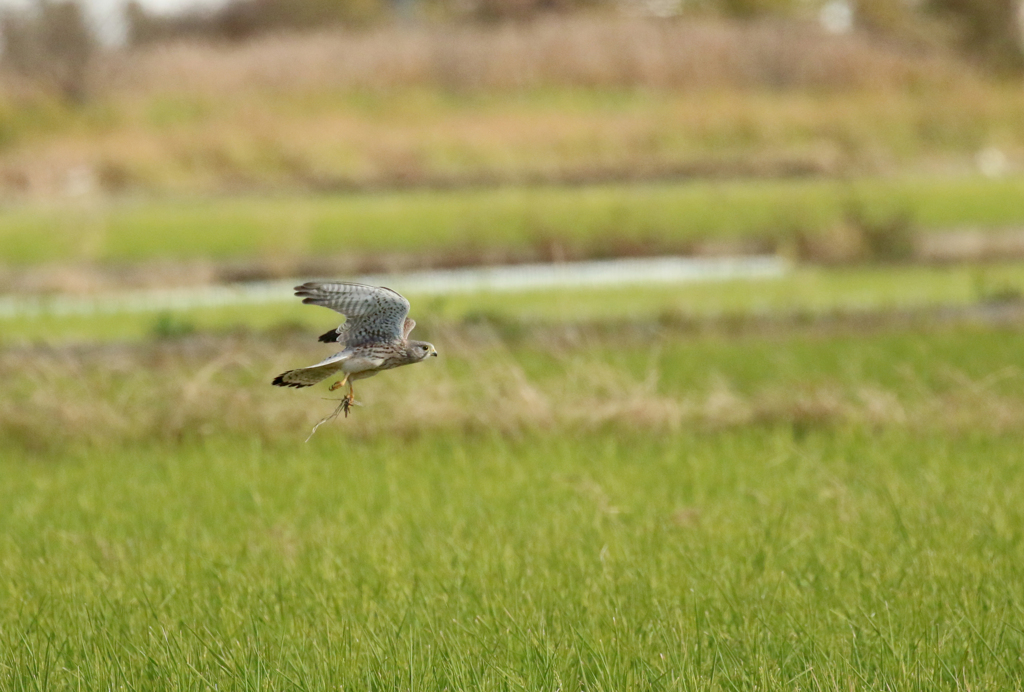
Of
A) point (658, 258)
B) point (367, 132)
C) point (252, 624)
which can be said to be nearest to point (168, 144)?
point (367, 132)

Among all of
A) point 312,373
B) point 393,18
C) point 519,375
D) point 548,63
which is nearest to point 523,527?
point 519,375

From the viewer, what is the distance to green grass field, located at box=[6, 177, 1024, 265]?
69.1 ft

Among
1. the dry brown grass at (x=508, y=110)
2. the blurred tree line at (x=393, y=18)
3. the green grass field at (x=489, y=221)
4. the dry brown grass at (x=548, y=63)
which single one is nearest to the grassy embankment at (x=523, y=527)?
the green grass field at (x=489, y=221)

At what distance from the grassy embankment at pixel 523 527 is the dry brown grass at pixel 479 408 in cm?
2

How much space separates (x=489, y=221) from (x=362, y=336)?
64.0 ft

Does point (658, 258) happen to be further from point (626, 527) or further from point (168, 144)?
point (626, 527)

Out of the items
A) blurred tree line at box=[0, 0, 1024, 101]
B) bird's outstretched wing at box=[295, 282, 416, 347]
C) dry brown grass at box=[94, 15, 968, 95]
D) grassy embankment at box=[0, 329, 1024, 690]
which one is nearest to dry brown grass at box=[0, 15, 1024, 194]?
dry brown grass at box=[94, 15, 968, 95]

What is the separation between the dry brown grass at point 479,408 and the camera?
8.77 meters

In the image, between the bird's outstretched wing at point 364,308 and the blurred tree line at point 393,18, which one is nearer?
the bird's outstretched wing at point 364,308

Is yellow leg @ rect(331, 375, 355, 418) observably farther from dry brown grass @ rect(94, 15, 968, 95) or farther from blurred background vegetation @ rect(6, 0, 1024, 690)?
dry brown grass @ rect(94, 15, 968, 95)

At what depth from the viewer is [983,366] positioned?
10672 mm

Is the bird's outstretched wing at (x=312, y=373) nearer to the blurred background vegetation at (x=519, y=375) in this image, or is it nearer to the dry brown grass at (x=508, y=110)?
the blurred background vegetation at (x=519, y=375)

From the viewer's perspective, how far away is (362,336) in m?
3.03

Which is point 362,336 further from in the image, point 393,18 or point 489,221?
point 393,18
